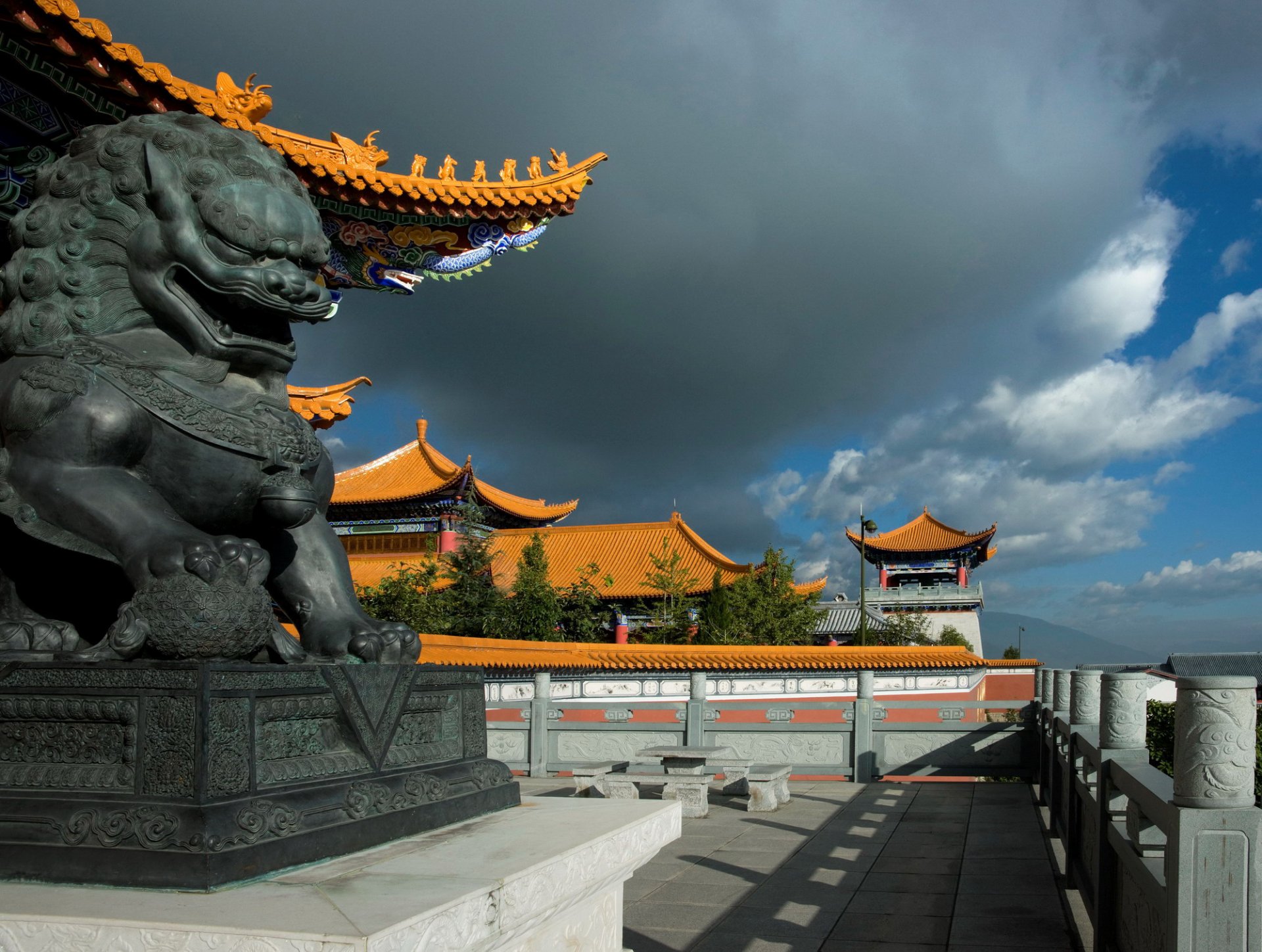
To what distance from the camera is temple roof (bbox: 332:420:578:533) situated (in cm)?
2305

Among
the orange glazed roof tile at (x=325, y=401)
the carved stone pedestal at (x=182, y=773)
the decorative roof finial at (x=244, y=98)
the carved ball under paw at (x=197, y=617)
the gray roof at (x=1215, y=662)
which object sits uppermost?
the decorative roof finial at (x=244, y=98)

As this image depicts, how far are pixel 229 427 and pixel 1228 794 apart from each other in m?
2.47

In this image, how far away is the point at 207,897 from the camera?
1.29m

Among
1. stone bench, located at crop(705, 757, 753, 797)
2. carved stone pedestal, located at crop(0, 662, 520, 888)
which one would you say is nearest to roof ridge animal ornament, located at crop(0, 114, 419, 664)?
carved stone pedestal, located at crop(0, 662, 520, 888)

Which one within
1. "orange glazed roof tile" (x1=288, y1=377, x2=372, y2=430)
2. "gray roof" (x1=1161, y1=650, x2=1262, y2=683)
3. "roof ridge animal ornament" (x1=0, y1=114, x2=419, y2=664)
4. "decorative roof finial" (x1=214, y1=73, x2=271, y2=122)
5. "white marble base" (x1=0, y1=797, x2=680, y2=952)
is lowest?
"gray roof" (x1=1161, y1=650, x2=1262, y2=683)

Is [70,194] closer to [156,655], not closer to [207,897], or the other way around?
[156,655]

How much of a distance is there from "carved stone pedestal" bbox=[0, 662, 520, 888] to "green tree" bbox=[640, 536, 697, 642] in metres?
19.4

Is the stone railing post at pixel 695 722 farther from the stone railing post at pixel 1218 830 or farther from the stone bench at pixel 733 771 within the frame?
the stone railing post at pixel 1218 830

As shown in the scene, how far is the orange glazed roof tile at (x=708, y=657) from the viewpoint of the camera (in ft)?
47.8

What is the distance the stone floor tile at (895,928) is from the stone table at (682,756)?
382 cm

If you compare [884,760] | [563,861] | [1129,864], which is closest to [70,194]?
[563,861]

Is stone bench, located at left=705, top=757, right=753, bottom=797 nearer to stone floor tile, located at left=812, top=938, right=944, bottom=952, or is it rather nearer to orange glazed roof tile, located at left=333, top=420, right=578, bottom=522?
stone floor tile, located at left=812, top=938, right=944, bottom=952

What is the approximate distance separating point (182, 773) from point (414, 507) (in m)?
22.6

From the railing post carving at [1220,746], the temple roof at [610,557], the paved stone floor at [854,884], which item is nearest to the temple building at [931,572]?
the temple roof at [610,557]
